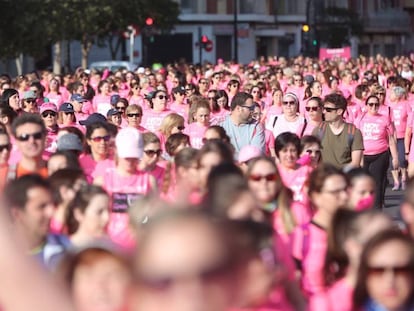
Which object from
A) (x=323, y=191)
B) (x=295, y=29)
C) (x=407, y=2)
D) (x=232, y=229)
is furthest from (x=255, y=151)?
(x=407, y=2)

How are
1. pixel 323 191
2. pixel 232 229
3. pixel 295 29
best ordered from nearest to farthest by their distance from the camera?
1. pixel 232 229
2. pixel 323 191
3. pixel 295 29

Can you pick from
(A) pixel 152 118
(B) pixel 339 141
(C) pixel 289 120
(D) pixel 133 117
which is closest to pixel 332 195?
(B) pixel 339 141

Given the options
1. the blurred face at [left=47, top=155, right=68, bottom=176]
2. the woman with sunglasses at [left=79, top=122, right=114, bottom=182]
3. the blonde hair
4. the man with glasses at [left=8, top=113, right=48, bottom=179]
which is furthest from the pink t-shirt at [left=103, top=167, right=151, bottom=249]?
the blonde hair

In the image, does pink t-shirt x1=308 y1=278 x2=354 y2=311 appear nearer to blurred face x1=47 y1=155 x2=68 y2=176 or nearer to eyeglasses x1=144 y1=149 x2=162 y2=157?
blurred face x1=47 y1=155 x2=68 y2=176

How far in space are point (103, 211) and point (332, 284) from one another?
1221mm

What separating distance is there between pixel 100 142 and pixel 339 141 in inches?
136

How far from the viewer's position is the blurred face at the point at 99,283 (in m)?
3.56

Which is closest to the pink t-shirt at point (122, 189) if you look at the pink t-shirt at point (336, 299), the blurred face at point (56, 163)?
the blurred face at point (56, 163)

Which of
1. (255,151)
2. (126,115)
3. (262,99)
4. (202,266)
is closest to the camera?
(202,266)

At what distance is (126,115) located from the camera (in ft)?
47.6

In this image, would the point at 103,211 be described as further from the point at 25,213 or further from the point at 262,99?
the point at 262,99

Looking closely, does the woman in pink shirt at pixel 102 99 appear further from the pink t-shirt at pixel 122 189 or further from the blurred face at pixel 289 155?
the pink t-shirt at pixel 122 189

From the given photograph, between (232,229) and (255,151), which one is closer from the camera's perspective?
(232,229)

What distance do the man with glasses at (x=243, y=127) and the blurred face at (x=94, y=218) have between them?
6.10m
